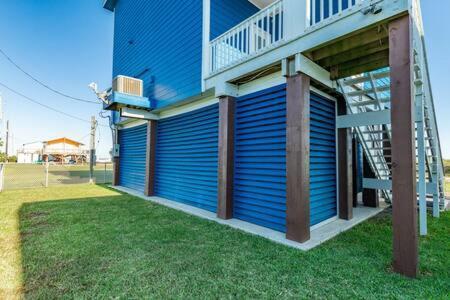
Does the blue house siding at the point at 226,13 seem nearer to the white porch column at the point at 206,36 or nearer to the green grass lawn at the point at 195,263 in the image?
the white porch column at the point at 206,36

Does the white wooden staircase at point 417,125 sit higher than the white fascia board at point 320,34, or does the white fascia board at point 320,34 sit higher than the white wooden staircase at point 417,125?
the white fascia board at point 320,34

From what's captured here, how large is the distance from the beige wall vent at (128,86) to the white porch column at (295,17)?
204 inches

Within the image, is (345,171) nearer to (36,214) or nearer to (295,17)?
(295,17)

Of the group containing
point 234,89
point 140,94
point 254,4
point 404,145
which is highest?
point 254,4

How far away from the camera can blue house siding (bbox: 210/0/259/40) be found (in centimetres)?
516

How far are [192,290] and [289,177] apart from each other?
6.84 feet

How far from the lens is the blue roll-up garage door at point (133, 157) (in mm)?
8422

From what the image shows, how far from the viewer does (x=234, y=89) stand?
4.73m

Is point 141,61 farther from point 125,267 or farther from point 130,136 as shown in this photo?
point 125,267

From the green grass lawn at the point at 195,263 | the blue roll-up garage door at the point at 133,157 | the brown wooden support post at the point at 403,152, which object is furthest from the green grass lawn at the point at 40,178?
the brown wooden support post at the point at 403,152

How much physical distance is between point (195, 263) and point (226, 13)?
5.55 metres

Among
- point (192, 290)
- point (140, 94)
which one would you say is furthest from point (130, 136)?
point (192, 290)

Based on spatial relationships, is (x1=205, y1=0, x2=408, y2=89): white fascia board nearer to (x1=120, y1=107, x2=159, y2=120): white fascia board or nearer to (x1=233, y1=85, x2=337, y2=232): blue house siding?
(x1=233, y1=85, x2=337, y2=232): blue house siding

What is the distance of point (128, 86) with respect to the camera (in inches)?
272
